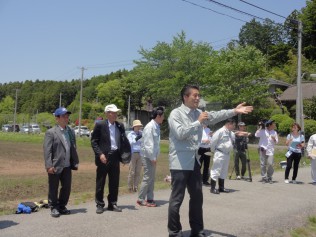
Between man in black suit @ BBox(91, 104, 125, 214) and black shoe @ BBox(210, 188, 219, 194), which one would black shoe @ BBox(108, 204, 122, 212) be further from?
black shoe @ BBox(210, 188, 219, 194)

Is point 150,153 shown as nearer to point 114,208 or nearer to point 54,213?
point 114,208

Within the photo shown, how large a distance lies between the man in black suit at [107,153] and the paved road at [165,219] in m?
0.33

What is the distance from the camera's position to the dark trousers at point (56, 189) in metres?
6.91

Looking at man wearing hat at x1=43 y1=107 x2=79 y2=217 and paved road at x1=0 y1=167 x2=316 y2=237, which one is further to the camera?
man wearing hat at x1=43 y1=107 x2=79 y2=217

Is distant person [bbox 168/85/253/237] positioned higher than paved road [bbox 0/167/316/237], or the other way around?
distant person [bbox 168/85/253/237]

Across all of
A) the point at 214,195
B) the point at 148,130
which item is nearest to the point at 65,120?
the point at 148,130

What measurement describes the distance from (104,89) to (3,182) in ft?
201

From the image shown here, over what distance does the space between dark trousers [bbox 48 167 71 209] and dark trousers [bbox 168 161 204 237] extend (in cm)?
242

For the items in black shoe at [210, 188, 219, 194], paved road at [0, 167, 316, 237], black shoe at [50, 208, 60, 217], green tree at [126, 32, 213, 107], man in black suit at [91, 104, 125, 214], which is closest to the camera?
paved road at [0, 167, 316, 237]

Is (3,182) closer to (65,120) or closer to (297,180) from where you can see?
(65,120)

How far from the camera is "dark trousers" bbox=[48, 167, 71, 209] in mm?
6910

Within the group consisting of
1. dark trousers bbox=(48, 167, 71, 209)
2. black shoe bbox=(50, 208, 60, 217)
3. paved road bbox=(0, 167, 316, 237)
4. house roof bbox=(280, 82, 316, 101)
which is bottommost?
paved road bbox=(0, 167, 316, 237)

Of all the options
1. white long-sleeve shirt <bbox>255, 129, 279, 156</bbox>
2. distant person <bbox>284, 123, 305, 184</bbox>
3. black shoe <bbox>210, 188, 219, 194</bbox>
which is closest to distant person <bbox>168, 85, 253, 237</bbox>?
black shoe <bbox>210, 188, 219, 194</bbox>

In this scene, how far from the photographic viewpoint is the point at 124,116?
73875 mm
